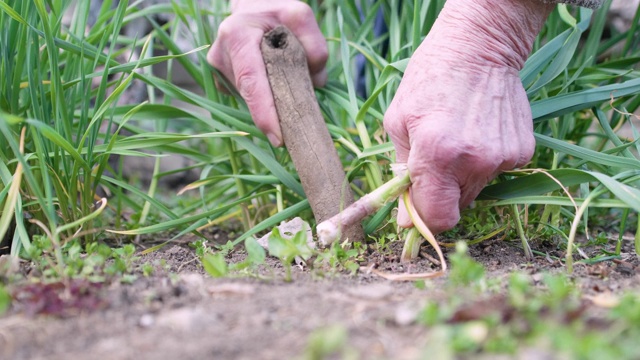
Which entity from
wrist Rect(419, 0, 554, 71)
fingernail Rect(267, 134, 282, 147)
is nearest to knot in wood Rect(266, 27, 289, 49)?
fingernail Rect(267, 134, 282, 147)

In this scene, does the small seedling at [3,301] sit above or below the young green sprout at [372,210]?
above

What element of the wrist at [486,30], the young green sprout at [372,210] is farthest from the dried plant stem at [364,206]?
the wrist at [486,30]

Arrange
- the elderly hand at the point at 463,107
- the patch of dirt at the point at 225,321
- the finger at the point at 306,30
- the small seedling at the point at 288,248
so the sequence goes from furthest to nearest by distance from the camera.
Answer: the finger at the point at 306,30, the elderly hand at the point at 463,107, the small seedling at the point at 288,248, the patch of dirt at the point at 225,321

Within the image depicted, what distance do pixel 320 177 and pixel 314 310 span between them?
63cm

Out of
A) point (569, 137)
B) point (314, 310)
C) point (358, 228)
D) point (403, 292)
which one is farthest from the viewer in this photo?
point (569, 137)

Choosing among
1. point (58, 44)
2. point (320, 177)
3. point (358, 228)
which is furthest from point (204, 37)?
point (358, 228)

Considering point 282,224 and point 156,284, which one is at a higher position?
point 156,284

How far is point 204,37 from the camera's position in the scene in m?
1.80

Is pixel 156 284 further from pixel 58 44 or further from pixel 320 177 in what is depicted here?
pixel 58 44

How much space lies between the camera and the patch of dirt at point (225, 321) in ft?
2.33

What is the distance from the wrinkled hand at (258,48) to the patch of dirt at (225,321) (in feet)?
1.99

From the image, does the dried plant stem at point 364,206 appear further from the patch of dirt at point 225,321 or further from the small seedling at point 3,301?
the small seedling at point 3,301

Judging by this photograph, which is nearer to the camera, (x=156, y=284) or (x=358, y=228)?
(x=156, y=284)

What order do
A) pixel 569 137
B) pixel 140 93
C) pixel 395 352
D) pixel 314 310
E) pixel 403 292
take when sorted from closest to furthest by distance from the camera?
pixel 395 352 < pixel 314 310 < pixel 403 292 < pixel 569 137 < pixel 140 93
